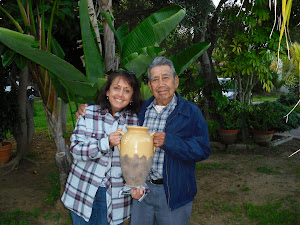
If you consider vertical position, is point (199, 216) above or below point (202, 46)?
below

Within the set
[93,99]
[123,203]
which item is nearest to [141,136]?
[123,203]

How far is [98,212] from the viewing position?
1.66 metres

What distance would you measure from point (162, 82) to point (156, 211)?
2.69 feet

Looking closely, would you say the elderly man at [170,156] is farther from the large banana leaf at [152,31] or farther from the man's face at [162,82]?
the large banana leaf at [152,31]

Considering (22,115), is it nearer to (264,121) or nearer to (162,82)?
(162,82)

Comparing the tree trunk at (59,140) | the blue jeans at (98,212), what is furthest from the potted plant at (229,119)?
the blue jeans at (98,212)

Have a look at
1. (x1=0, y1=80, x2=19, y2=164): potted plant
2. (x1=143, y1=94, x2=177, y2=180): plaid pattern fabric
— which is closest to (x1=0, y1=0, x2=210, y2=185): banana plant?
(x1=143, y1=94, x2=177, y2=180): plaid pattern fabric

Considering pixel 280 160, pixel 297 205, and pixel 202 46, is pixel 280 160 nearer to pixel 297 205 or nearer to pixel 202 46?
pixel 297 205

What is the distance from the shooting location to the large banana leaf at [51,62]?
1.71m

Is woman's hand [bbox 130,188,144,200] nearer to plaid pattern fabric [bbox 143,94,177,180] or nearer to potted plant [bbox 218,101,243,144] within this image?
plaid pattern fabric [bbox 143,94,177,180]

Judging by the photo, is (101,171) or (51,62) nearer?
(101,171)

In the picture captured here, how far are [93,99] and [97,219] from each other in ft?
3.19

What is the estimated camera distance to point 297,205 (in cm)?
371

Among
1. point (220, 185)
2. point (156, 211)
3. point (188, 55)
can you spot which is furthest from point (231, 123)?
point (156, 211)
